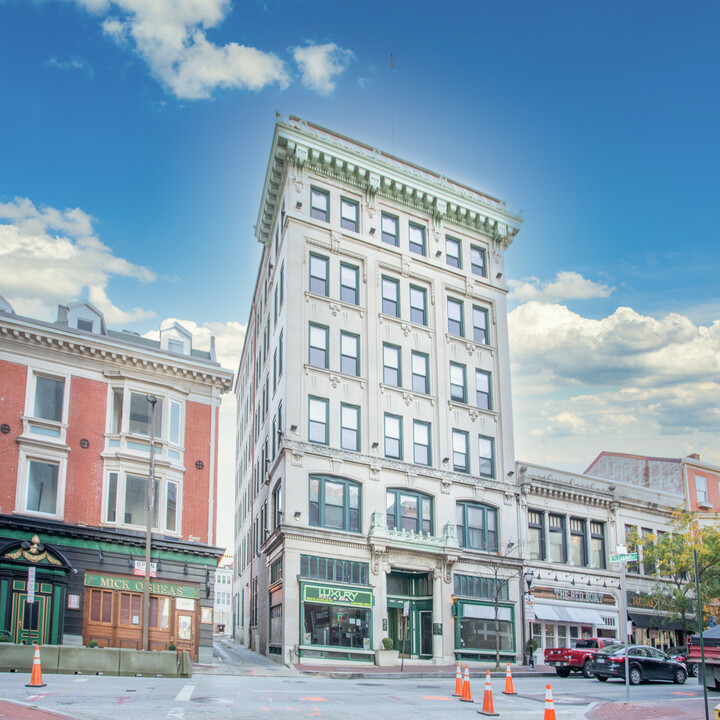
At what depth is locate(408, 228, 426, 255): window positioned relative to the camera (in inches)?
1841

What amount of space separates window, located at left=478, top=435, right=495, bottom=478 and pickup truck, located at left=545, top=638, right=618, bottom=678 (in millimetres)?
12123

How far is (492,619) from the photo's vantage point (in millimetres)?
41781

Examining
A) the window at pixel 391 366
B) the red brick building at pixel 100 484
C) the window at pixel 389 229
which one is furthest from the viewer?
the window at pixel 389 229

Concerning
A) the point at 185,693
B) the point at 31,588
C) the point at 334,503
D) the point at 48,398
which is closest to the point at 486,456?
the point at 334,503

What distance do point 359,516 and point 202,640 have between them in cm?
932

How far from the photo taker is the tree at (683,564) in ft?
145

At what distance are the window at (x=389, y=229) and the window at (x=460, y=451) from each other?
11.3 metres

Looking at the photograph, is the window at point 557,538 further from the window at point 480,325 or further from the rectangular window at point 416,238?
the rectangular window at point 416,238

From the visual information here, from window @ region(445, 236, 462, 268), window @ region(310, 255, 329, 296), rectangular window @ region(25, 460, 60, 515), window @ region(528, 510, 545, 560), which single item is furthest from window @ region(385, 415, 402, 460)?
rectangular window @ region(25, 460, 60, 515)

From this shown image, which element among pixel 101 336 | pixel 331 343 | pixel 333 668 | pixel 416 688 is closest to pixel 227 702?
pixel 416 688

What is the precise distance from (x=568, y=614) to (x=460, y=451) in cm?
1132

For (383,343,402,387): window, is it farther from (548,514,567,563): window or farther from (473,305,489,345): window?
(548,514,567,563): window

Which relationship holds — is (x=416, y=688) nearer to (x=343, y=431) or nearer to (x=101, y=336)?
(x=343, y=431)

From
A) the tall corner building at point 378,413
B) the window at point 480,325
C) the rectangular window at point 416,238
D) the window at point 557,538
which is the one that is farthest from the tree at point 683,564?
the rectangular window at point 416,238
